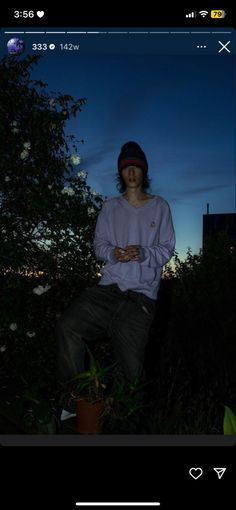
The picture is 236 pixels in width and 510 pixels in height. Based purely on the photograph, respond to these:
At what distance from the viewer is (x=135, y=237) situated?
16.1 ft

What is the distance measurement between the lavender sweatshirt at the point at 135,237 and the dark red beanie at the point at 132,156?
368 millimetres

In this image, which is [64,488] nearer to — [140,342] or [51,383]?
[140,342]

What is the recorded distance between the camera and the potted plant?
441 centimetres

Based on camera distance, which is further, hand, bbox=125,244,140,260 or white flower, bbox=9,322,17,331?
white flower, bbox=9,322,17,331

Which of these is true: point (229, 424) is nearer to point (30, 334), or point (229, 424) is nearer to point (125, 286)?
A: point (125, 286)

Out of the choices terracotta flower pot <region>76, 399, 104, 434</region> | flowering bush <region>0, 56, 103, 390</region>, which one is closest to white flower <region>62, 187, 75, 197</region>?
flowering bush <region>0, 56, 103, 390</region>

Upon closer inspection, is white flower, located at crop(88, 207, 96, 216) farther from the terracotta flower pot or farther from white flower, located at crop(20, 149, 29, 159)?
the terracotta flower pot

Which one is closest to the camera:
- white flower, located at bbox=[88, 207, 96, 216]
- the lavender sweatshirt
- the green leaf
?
the green leaf

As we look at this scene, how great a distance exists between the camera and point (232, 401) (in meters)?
5.92

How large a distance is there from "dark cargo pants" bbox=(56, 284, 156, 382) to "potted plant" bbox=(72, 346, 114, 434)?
207 millimetres
